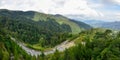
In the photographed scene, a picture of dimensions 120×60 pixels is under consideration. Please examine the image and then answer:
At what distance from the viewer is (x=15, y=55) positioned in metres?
164

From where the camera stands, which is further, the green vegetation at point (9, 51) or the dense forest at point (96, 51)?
the green vegetation at point (9, 51)

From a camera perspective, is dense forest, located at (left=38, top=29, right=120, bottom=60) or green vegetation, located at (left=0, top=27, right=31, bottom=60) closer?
dense forest, located at (left=38, top=29, right=120, bottom=60)

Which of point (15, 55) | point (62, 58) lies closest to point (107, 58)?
point (62, 58)

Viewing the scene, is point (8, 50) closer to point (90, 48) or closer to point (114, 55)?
point (90, 48)

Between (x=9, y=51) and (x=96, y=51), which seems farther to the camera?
(x=9, y=51)

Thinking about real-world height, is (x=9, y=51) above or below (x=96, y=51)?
below

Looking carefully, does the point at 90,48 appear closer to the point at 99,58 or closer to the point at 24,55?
the point at 99,58

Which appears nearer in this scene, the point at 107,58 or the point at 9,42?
the point at 107,58

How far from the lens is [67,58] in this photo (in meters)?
177

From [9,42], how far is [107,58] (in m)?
71.9

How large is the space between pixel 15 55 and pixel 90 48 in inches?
2103

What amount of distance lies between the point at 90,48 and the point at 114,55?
2637 cm

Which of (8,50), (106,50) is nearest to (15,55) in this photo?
(8,50)

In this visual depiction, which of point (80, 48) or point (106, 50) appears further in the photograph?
point (80, 48)
